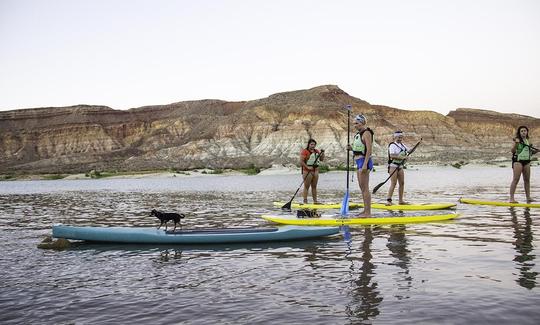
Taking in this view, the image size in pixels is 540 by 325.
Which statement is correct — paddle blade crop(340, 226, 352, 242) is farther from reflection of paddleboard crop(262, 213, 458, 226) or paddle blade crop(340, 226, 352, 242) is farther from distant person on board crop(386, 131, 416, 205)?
distant person on board crop(386, 131, 416, 205)

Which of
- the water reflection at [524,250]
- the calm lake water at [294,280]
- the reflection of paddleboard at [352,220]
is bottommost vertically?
the calm lake water at [294,280]

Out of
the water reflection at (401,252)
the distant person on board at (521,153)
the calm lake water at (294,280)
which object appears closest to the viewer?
the calm lake water at (294,280)

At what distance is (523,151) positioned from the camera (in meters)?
16.6

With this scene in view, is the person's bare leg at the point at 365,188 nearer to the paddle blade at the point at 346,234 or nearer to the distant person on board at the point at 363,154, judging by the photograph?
the distant person on board at the point at 363,154

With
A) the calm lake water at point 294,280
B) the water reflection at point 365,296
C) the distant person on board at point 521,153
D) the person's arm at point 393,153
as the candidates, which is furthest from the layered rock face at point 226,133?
the water reflection at point 365,296

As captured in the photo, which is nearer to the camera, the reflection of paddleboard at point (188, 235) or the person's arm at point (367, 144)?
the reflection of paddleboard at point (188, 235)

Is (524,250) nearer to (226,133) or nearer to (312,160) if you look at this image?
(312,160)

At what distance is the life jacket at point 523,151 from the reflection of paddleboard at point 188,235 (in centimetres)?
900

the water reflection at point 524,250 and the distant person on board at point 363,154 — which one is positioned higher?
the distant person on board at point 363,154

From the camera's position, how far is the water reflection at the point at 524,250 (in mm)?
7167

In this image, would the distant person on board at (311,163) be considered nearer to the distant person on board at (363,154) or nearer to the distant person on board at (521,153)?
the distant person on board at (363,154)

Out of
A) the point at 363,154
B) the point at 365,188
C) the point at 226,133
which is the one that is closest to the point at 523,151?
the point at 363,154

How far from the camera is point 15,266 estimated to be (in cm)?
954

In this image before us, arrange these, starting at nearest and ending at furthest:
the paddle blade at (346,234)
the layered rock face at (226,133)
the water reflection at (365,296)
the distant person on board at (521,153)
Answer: the water reflection at (365,296), the paddle blade at (346,234), the distant person on board at (521,153), the layered rock face at (226,133)
